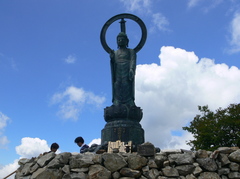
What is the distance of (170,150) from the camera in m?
5.56

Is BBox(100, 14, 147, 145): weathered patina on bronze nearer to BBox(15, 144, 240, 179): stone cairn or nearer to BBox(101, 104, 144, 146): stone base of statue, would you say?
BBox(101, 104, 144, 146): stone base of statue

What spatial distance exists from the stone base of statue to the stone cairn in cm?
271

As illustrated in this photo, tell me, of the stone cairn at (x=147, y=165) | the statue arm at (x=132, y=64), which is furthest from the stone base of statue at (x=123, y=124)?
the stone cairn at (x=147, y=165)

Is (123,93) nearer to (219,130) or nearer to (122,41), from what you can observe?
(122,41)

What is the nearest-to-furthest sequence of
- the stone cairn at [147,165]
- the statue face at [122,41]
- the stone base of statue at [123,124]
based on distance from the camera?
the stone cairn at [147,165] < the stone base of statue at [123,124] < the statue face at [122,41]

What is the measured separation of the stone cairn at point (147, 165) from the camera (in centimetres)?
527

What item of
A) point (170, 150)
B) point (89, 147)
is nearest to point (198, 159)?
point (170, 150)

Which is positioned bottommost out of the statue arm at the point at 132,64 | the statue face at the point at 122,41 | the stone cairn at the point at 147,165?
the stone cairn at the point at 147,165

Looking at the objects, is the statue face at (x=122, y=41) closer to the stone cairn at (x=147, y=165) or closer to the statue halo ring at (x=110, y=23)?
the statue halo ring at (x=110, y=23)

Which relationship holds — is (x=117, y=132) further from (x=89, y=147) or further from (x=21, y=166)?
(x=21, y=166)

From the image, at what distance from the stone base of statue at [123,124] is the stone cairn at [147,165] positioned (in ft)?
8.88

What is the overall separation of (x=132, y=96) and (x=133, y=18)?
8.98 feet

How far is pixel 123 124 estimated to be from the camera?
329 inches

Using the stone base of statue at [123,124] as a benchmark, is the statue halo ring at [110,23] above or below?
above
